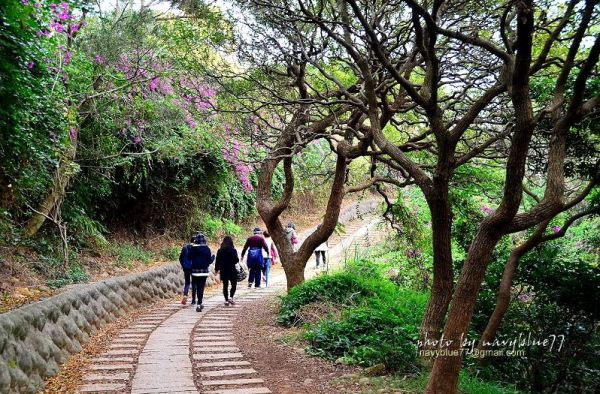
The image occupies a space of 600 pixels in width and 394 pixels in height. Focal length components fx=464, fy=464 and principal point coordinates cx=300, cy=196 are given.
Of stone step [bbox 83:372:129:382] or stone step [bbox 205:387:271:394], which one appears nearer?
stone step [bbox 205:387:271:394]

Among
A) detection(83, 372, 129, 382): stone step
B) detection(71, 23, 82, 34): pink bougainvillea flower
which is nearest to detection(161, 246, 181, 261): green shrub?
detection(71, 23, 82, 34): pink bougainvillea flower

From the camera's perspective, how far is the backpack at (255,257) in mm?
11994

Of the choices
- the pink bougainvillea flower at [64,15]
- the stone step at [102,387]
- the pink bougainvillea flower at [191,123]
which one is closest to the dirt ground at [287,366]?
the stone step at [102,387]

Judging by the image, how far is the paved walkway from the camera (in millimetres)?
4875

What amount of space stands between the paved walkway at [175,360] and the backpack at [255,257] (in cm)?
274

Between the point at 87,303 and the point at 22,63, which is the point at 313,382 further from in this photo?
the point at 22,63

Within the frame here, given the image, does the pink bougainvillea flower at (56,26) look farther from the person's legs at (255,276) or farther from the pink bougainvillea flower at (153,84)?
the person's legs at (255,276)

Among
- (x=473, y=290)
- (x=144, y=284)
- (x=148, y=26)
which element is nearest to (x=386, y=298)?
(x=473, y=290)

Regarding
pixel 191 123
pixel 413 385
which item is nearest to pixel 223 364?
pixel 413 385

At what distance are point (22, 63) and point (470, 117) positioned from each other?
5250 millimetres

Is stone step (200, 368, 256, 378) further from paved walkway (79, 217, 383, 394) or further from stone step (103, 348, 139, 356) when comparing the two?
stone step (103, 348, 139, 356)

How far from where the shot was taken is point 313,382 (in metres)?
5.20

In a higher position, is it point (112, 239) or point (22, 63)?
point (22, 63)

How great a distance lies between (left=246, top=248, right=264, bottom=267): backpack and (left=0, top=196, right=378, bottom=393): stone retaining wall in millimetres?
2970
